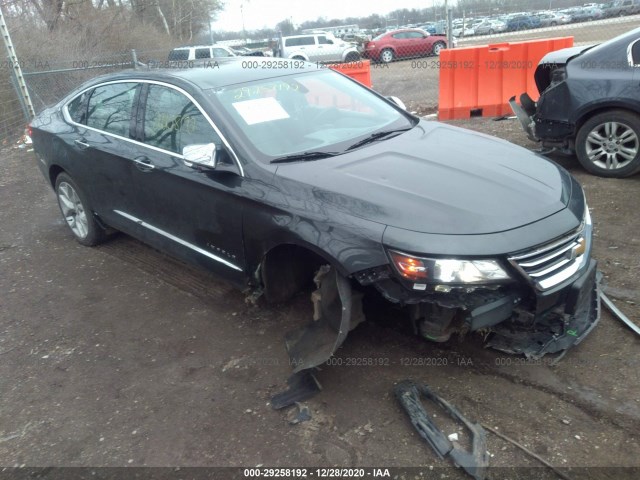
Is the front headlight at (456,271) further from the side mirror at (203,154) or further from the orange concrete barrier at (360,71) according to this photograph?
the orange concrete barrier at (360,71)

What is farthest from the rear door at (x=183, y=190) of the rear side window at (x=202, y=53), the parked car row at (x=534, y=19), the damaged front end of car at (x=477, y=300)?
the parked car row at (x=534, y=19)

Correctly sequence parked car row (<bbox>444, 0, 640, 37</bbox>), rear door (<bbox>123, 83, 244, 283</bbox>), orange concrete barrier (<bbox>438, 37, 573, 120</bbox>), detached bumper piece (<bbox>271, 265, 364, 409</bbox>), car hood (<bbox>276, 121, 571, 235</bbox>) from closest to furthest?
1. car hood (<bbox>276, 121, 571, 235</bbox>)
2. detached bumper piece (<bbox>271, 265, 364, 409</bbox>)
3. rear door (<bbox>123, 83, 244, 283</bbox>)
4. orange concrete barrier (<bbox>438, 37, 573, 120</bbox>)
5. parked car row (<bbox>444, 0, 640, 37</bbox>)

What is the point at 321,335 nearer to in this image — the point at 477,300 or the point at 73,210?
the point at 477,300

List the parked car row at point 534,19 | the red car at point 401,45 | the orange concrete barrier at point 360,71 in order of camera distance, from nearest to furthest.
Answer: the orange concrete barrier at point 360,71, the red car at point 401,45, the parked car row at point 534,19

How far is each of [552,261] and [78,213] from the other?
442 centimetres

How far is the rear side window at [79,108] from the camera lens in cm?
480

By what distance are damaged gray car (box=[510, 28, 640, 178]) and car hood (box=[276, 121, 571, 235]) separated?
8.85 feet

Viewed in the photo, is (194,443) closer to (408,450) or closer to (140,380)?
(140,380)

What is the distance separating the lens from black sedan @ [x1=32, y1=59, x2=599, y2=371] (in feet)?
8.54

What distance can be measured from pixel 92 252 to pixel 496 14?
87.3 ft

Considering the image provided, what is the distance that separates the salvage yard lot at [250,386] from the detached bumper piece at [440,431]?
0.18 ft

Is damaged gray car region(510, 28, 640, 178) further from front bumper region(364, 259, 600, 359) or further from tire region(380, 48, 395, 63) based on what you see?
tire region(380, 48, 395, 63)

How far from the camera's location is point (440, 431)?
266 cm

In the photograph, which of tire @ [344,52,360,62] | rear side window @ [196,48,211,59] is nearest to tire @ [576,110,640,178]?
rear side window @ [196,48,211,59]
